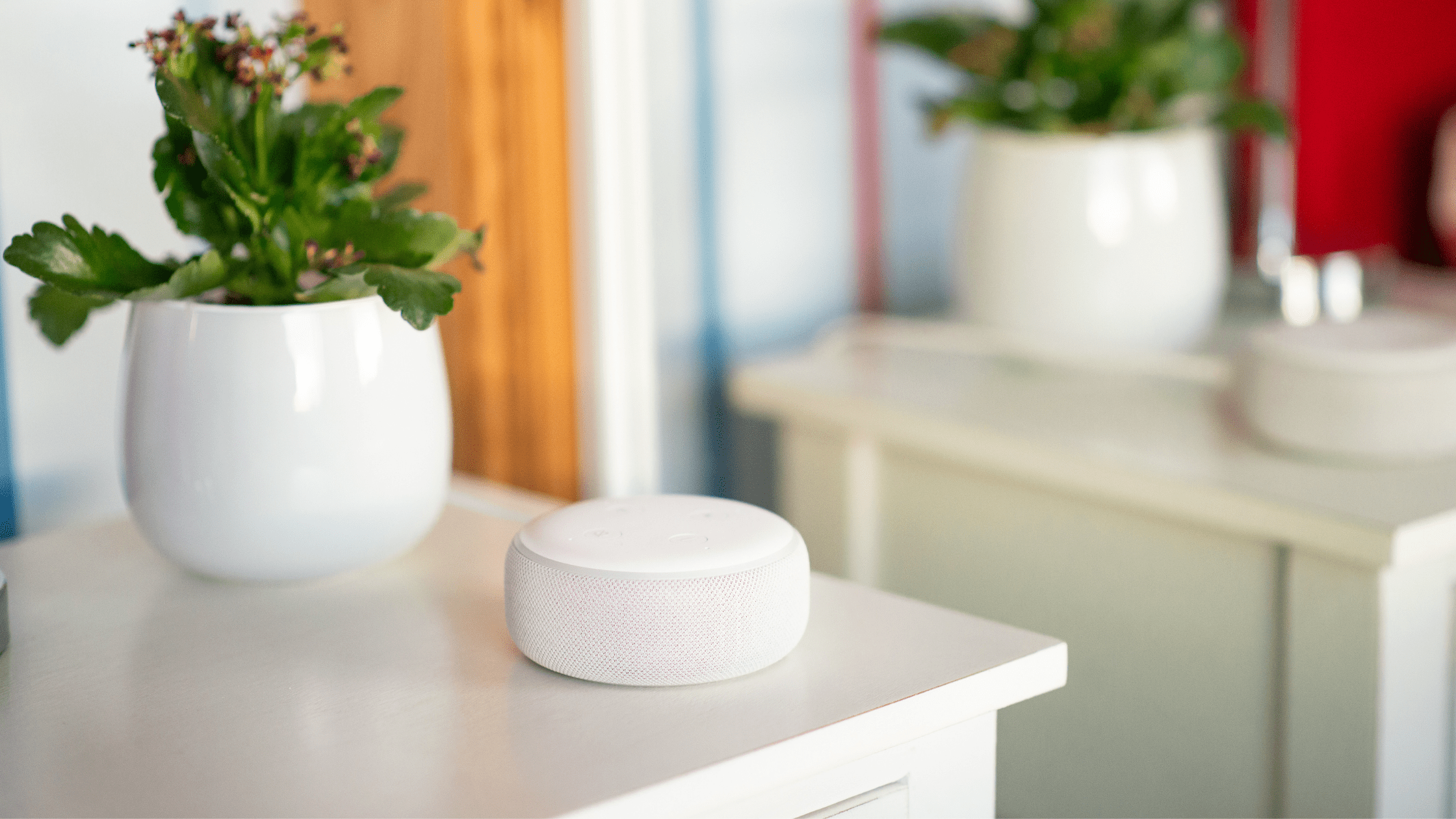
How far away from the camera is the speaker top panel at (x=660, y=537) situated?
0.57m

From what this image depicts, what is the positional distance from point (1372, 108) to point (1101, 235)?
692 mm

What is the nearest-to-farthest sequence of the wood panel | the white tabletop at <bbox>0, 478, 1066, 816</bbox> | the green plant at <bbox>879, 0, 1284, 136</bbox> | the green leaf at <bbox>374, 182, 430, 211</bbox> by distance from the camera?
1. the white tabletop at <bbox>0, 478, 1066, 816</bbox>
2. the green leaf at <bbox>374, 182, 430, 211</bbox>
3. the wood panel
4. the green plant at <bbox>879, 0, 1284, 136</bbox>

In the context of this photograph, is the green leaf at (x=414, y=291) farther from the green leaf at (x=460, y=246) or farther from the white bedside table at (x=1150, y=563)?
the white bedside table at (x=1150, y=563)

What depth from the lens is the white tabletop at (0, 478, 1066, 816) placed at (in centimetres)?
50

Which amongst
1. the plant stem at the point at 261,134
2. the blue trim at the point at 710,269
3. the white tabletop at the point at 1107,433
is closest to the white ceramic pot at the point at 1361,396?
the white tabletop at the point at 1107,433

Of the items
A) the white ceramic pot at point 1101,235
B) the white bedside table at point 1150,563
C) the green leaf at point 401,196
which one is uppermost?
the green leaf at point 401,196

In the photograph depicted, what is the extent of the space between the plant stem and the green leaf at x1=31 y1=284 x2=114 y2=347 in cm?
12

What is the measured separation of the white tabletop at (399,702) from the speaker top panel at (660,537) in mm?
54

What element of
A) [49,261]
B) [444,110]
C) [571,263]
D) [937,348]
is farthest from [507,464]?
[49,261]

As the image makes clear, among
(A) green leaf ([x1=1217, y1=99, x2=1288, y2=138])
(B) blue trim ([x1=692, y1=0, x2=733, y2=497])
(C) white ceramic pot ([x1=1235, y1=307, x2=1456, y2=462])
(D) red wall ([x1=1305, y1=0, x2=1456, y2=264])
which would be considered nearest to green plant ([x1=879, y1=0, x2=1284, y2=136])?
(A) green leaf ([x1=1217, y1=99, x2=1288, y2=138])

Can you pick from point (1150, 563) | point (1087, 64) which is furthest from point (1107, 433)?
point (1087, 64)

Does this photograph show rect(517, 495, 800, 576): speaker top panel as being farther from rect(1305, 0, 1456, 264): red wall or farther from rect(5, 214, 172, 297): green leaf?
rect(1305, 0, 1456, 264): red wall

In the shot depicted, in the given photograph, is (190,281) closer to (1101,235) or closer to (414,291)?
(414,291)

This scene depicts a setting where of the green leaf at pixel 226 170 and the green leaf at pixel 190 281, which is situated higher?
the green leaf at pixel 226 170
